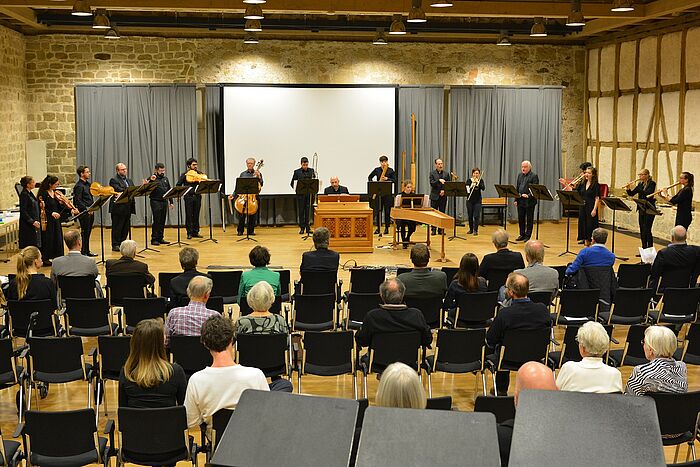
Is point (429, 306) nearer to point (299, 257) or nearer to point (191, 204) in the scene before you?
point (299, 257)

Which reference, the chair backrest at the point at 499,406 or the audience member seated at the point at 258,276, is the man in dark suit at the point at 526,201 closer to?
the audience member seated at the point at 258,276

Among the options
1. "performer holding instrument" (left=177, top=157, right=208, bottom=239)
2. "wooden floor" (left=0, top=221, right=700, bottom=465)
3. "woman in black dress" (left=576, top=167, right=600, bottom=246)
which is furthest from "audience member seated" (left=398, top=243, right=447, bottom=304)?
"performer holding instrument" (left=177, top=157, right=208, bottom=239)

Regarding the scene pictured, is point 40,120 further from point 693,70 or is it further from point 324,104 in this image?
point 693,70

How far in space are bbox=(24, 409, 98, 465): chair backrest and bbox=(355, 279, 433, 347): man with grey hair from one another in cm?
242

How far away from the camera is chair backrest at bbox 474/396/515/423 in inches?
186

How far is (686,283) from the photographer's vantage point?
9.20 m

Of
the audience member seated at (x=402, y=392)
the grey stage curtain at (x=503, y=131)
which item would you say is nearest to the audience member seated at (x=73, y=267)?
the audience member seated at (x=402, y=392)

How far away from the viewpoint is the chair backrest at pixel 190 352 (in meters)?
6.15

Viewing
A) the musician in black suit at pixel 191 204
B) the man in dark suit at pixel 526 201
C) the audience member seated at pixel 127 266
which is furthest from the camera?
the man in dark suit at pixel 526 201

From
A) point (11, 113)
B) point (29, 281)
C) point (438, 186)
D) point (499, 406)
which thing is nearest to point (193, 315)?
point (29, 281)

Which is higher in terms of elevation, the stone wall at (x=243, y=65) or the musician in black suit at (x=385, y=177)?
the stone wall at (x=243, y=65)

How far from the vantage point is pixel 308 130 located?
58.7 ft

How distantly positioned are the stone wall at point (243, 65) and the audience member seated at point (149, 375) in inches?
538

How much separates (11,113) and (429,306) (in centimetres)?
1153
